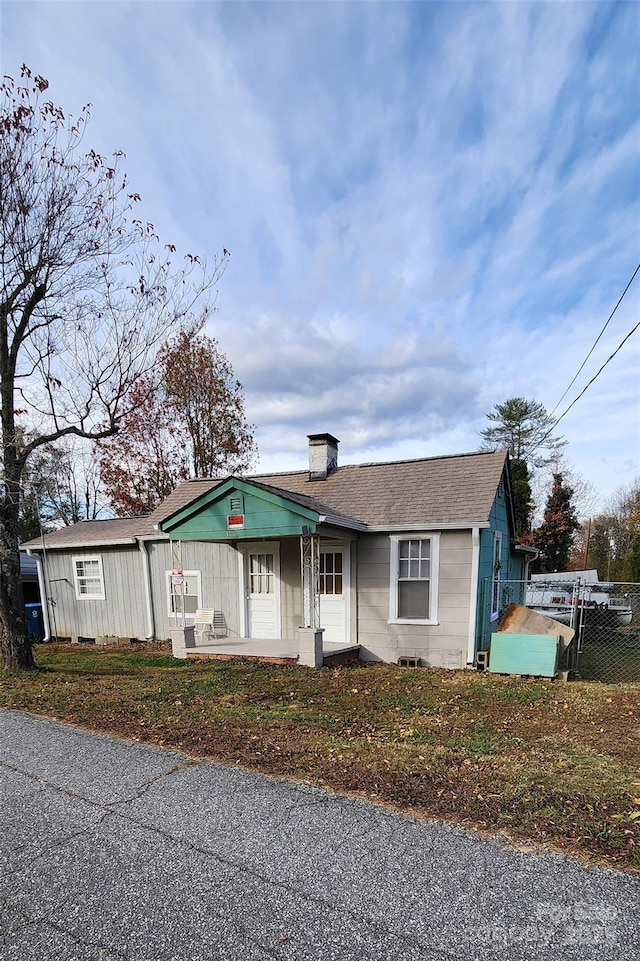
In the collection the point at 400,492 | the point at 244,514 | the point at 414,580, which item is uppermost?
the point at 400,492

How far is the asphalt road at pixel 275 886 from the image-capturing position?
2.19m

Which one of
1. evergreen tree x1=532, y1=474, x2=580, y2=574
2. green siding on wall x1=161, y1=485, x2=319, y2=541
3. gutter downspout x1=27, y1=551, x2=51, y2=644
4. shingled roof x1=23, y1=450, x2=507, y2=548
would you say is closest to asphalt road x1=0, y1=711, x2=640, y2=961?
green siding on wall x1=161, y1=485, x2=319, y2=541

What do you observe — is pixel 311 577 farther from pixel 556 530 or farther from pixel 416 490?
pixel 556 530

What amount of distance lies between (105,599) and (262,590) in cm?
530

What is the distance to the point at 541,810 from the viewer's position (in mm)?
3271

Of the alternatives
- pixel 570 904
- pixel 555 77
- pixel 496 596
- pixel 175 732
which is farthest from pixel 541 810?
pixel 555 77

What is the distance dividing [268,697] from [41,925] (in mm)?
4355

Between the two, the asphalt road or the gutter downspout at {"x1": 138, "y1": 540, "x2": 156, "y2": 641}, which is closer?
the asphalt road

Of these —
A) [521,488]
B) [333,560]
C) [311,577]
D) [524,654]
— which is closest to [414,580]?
[333,560]

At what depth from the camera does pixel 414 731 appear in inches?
197

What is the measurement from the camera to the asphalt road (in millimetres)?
2186

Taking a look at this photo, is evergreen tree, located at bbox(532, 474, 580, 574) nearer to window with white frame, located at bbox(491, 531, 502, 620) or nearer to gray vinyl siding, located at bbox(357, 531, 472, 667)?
window with white frame, located at bbox(491, 531, 502, 620)

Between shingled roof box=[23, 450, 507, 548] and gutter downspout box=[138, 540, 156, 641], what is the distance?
0.45 m

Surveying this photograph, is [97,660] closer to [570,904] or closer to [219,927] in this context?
[219,927]
